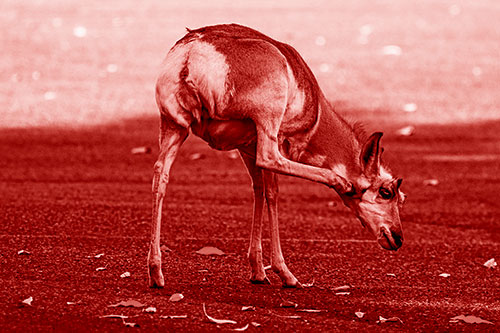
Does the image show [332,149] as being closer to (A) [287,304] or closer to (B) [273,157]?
(B) [273,157]

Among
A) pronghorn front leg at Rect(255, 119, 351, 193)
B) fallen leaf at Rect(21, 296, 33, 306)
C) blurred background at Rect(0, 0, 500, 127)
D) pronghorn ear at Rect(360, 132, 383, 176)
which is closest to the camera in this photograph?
fallen leaf at Rect(21, 296, 33, 306)

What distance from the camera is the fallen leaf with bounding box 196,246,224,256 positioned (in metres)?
8.32

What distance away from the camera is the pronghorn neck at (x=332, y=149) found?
24.1 feet

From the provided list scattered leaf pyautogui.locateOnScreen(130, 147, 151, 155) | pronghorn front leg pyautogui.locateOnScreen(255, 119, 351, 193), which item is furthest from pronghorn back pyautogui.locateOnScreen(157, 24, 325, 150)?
scattered leaf pyautogui.locateOnScreen(130, 147, 151, 155)

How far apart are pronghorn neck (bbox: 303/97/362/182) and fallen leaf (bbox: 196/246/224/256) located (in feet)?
4.35

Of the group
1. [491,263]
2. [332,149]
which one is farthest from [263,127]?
[491,263]

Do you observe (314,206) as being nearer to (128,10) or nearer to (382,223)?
(382,223)

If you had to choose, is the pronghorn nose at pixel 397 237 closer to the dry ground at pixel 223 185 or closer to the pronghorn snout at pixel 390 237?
the pronghorn snout at pixel 390 237

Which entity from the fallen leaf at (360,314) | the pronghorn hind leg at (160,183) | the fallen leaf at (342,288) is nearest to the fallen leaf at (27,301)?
the pronghorn hind leg at (160,183)

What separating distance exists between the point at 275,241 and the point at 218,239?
5.08 feet

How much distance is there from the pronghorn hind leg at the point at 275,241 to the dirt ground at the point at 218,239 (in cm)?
13

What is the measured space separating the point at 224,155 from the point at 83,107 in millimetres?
2769

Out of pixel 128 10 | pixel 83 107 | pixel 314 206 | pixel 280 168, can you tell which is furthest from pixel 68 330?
pixel 128 10

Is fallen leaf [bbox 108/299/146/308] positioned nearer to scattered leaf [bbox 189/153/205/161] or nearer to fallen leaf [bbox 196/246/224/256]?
fallen leaf [bbox 196/246/224/256]
